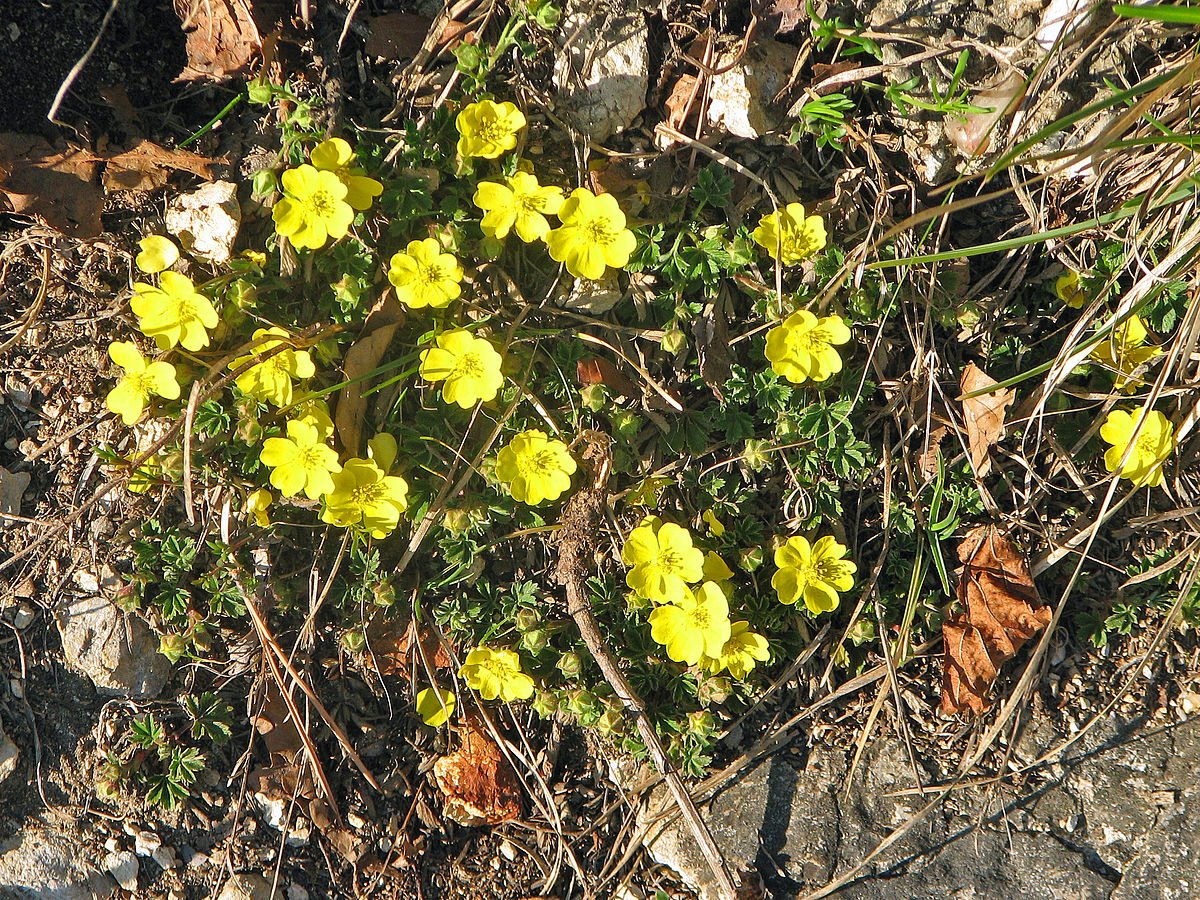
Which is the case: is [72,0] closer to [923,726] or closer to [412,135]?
[412,135]

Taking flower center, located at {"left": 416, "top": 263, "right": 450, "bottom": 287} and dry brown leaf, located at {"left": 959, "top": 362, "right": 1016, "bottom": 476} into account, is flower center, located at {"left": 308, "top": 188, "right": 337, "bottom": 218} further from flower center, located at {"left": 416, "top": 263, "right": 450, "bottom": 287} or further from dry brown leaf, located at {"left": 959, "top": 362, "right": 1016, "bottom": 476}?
dry brown leaf, located at {"left": 959, "top": 362, "right": 1016, "bottom": 476}

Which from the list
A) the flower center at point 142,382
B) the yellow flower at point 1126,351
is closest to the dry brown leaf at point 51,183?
the flower center at point 142,382

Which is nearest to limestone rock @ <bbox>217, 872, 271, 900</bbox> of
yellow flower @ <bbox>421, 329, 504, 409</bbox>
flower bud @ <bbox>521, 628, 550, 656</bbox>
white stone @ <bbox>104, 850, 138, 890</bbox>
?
white stone @ <bbox>104, 850, 138, 890</bbox>

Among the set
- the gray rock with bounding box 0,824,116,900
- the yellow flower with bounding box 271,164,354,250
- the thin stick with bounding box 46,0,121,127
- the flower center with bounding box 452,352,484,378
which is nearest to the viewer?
the thin stick with bounding box 46,0,121,127

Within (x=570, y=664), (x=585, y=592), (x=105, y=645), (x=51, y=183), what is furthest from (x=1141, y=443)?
(x=51, y=183)

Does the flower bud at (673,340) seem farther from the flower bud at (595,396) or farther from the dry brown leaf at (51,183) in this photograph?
the dry brown leaf at (51,183)

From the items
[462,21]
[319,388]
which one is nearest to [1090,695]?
[319,388]

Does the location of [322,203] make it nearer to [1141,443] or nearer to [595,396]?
[595,396]
